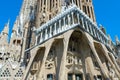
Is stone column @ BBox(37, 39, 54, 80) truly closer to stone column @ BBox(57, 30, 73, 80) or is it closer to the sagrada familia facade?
the sagrada familia facade

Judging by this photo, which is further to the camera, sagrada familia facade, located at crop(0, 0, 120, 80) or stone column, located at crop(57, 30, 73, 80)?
sagrada familia facade, located at crop(0, 0, 120, 80)

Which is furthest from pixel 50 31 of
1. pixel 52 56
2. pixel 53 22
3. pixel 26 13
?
pixel 26 13

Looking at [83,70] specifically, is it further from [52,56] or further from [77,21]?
[77,21]

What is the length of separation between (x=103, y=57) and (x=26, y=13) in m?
23.4

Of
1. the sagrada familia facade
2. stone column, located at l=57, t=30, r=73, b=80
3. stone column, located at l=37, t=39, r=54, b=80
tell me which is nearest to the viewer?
stone column, located at l=57, t=30, r=73, b=80

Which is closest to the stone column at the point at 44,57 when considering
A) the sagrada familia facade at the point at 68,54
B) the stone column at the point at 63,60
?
A: the sagrada familia facade at the point at 68,54

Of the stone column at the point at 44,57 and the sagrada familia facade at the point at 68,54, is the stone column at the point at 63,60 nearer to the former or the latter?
the sagrada familia facade at the point at 68,54

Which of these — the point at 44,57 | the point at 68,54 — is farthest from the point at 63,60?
the point at 68,54

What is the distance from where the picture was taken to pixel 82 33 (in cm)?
2094

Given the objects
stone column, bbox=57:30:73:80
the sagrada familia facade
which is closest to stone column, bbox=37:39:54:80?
the sagrada familia facade

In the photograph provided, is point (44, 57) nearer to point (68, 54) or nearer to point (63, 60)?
point (63, 60)

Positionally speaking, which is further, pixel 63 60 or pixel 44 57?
pixel 44 57

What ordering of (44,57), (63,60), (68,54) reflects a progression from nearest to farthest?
(63,60) → (44,57) → (68,54)

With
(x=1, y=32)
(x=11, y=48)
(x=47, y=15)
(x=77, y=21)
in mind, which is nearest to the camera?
(x=77, y=21)
